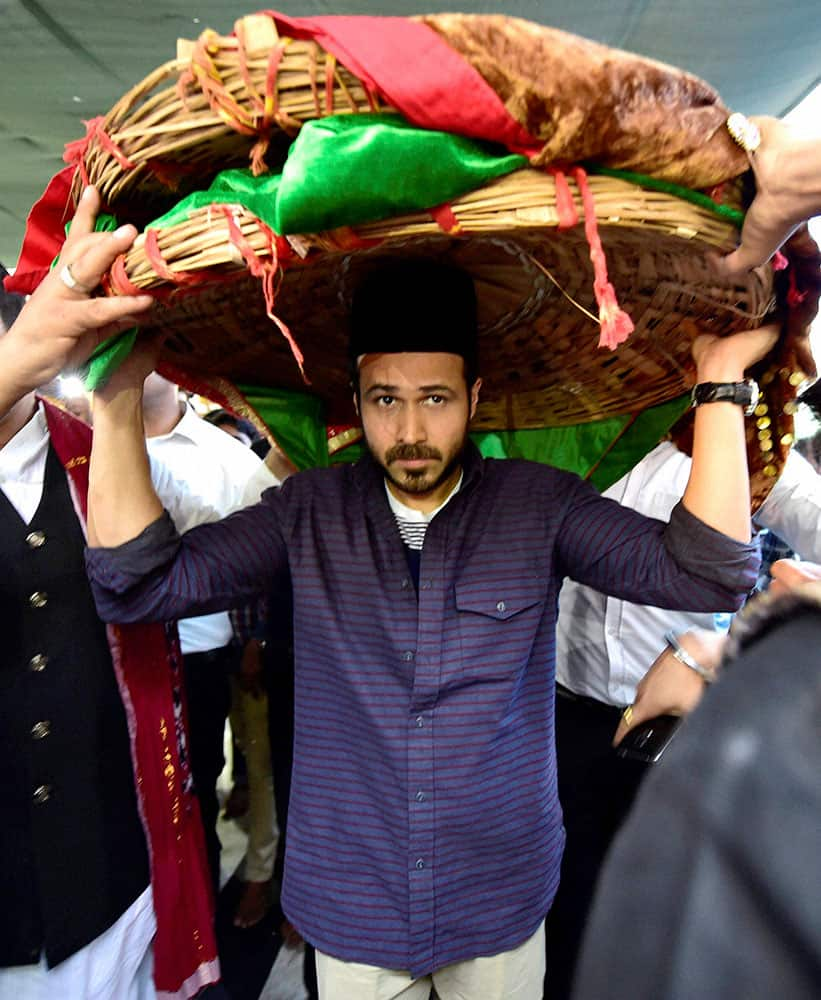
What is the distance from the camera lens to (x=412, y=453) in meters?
0.91

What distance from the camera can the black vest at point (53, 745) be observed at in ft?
2.85

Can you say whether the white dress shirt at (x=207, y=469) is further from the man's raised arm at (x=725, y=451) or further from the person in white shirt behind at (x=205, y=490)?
the man's raised arm at (x=725, y=451)

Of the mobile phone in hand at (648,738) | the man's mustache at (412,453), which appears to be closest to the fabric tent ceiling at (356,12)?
the man's mustache at (412,453)

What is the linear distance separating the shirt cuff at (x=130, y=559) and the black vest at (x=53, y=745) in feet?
0.33

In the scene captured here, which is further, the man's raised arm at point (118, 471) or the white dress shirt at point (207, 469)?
the white dress shirt at point (207, 469)

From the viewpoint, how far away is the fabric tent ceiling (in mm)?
1933

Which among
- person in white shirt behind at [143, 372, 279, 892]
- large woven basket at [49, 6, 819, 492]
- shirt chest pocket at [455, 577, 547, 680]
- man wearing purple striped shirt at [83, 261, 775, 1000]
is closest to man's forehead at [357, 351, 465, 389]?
man wearing purple striped shirt at [83, 261, 775, 1000]

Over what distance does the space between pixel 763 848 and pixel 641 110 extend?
52 centimetres

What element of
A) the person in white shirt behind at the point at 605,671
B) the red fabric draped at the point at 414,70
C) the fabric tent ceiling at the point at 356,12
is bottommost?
the person in white shirt behind at the point at 605,671

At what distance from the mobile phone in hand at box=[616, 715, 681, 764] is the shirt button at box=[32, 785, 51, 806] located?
0.76 meters

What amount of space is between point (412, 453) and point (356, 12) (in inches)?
67.3

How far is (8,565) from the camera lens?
2.82 feet

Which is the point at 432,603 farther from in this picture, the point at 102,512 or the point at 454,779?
the point at 102,512

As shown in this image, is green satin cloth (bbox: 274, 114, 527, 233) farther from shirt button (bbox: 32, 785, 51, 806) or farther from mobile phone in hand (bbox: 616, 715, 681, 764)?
shirt button (bbox: 32, 785, 51, 806)
